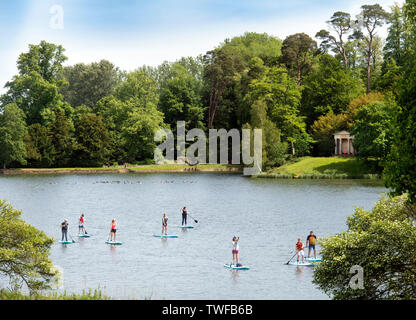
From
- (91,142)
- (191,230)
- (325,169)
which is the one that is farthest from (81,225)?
(91,142)

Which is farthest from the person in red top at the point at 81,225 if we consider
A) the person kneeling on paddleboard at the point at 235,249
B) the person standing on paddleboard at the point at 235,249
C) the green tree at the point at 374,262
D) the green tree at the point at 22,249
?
the green tree at the point at 374,262

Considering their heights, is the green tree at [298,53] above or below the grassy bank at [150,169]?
above

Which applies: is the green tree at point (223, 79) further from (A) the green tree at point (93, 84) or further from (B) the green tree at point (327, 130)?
(A) the green tree at point (93, 84)

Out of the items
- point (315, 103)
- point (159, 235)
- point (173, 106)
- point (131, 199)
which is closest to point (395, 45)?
point (315, 103)

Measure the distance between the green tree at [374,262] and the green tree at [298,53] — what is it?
336 feet

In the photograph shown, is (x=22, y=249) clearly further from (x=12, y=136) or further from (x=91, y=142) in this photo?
(x=91, y=142)

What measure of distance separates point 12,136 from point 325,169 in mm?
60146

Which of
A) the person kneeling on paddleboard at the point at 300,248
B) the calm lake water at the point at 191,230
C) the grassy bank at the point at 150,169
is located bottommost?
the calm lake water at the point at 191,230

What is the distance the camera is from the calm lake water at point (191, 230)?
99.9ft

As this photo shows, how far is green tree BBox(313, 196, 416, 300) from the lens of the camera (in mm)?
22547

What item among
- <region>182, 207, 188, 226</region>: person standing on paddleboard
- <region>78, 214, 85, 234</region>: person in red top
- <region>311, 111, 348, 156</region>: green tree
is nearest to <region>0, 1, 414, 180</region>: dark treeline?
<region>311, 111, 348, 156</region>: green tree

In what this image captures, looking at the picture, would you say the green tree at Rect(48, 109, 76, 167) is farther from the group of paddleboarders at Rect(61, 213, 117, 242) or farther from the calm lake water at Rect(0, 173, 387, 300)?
the group of paddleboarders at Rect(61, 213, 117, 242)

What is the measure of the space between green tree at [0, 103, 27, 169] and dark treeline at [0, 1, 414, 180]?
20cm
